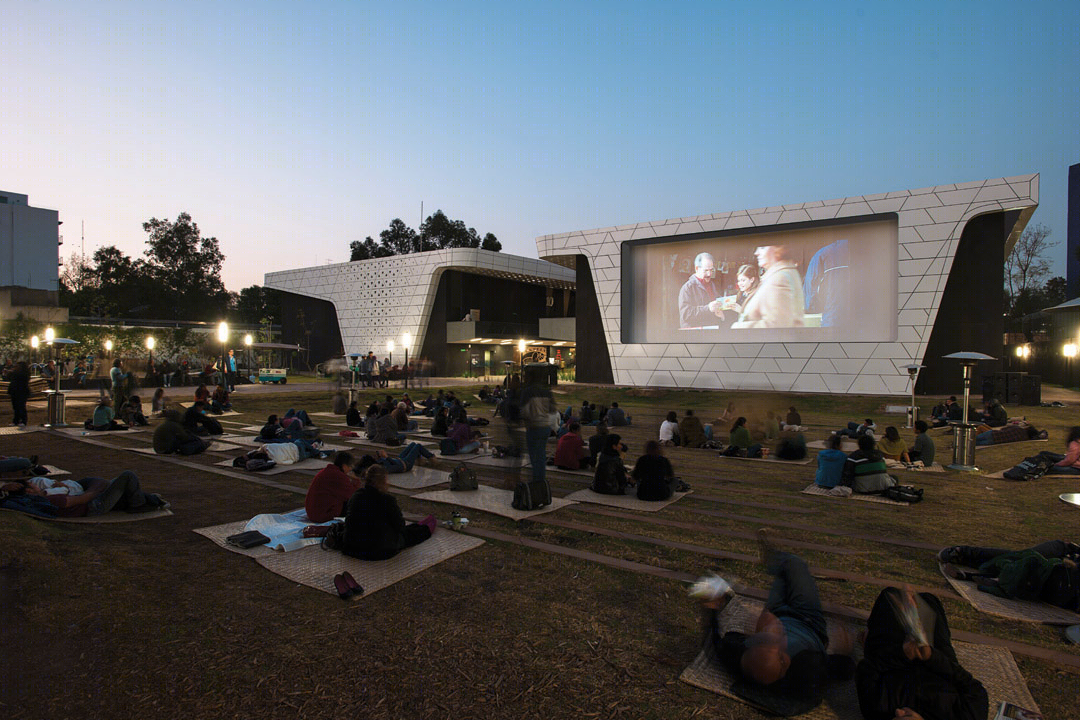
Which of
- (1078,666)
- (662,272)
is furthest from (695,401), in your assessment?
(1078,666)

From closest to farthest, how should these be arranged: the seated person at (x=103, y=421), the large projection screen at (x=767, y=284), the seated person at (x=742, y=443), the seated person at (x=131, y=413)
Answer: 1. the seated person at (x=742, y=443)
2. the seated person at (x=103, y=421)
3. the seated person at (x=131, y=413)
4. the large projection screen at (x=767, y=284)

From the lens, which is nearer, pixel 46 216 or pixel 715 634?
pixel 715 634

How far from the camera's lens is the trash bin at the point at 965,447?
981 cm

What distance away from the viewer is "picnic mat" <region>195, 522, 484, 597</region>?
461cm

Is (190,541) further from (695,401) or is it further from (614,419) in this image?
(695,401)

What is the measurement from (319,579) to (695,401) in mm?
21009

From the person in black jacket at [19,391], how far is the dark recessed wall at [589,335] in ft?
73.7

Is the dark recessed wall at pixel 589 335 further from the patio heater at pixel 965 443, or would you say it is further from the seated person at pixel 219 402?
the patio heater at pixel 965 443

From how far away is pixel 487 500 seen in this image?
7.31m

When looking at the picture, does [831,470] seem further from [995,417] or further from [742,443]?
[995,417]

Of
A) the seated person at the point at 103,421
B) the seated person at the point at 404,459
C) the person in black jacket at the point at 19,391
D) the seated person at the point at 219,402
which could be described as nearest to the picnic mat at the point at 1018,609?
the seated person at the point at 404,459

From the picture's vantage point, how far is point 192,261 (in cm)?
5672

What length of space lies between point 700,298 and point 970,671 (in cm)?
2429

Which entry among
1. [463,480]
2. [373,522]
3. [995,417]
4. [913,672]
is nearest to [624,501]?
[463,480]
